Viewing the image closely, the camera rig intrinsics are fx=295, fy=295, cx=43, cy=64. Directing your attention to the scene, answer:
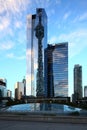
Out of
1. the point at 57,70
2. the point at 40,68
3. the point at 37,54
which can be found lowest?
the point at 57,70

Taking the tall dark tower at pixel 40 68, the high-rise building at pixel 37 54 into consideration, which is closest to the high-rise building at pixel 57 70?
the tall dark tower at pixel 40 68

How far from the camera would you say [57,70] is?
189 meters

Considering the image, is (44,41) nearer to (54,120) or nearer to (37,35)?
(37,35)

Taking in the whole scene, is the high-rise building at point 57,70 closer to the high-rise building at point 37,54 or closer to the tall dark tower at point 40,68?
the tall dark tower at point 40,68

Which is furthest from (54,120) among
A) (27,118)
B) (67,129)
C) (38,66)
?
(38,66)

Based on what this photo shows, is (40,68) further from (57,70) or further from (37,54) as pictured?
(57,70)

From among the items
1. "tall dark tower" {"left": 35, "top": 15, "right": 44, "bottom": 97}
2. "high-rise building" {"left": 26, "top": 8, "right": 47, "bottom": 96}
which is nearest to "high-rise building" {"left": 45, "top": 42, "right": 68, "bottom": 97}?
"tall dark tower" {"left": 35, "top": 15, "right": 44, "bottom": 97}

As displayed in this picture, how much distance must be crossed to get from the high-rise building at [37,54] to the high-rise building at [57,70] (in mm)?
6457

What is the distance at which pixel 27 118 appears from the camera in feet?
74.6

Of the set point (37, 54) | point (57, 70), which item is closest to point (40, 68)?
point (37, 54)

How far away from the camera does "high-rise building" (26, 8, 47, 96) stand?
18000 centimetres

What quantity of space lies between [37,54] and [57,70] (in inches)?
687

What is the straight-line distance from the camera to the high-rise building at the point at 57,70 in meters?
188

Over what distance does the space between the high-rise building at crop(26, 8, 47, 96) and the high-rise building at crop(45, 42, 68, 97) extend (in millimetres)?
6457
